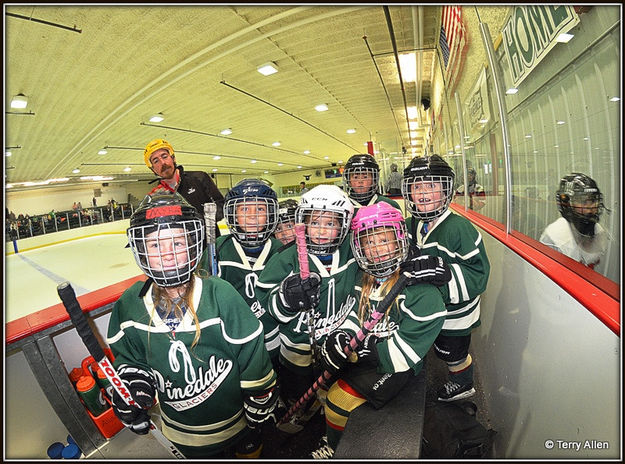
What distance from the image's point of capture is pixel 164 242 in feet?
3.09

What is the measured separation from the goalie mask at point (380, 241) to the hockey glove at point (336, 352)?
26cm

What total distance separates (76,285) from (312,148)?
35.8 ft

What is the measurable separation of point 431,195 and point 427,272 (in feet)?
1.71

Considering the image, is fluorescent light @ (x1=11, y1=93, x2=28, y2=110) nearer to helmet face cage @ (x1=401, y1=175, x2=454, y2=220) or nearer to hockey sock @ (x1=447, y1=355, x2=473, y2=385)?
helmet face cage @ (x1=401, y1=175, x2=454, y2=220)

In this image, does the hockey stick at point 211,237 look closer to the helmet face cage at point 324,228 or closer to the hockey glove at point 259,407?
the helmet face cage at point 324,228

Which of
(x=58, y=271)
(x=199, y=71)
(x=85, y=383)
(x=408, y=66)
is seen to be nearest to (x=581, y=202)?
(x=85, y=383)

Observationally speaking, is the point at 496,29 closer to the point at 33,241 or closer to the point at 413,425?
the point at 413,425

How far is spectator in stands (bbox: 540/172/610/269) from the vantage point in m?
0.92

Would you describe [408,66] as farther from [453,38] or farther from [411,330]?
[411,330]

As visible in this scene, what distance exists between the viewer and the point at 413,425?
2.80 ft

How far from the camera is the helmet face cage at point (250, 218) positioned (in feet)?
4.66

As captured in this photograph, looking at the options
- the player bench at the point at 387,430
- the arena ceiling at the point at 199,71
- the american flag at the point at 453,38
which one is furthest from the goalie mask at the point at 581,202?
the american flag at the point at 453,38

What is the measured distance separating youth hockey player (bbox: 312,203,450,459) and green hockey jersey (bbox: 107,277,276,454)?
0.26 metres

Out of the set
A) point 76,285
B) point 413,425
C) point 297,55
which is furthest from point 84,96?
point 413,425
